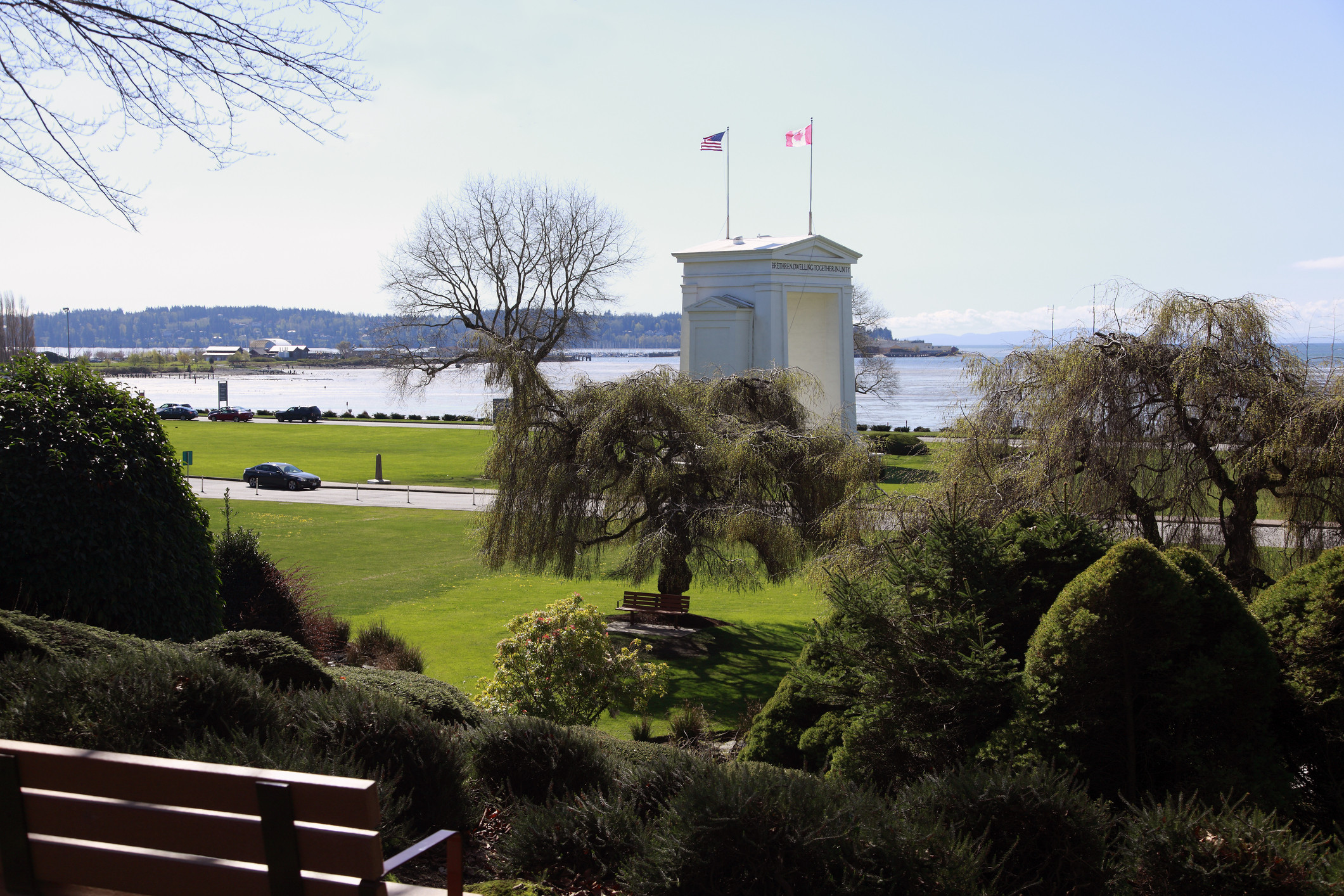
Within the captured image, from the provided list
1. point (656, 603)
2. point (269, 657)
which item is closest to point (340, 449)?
point (656, 603)

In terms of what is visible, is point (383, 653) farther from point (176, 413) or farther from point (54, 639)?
point (176, 413)

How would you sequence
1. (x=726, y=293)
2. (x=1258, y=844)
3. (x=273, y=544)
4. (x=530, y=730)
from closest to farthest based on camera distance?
(x=1258, y=844)
(x=530, y=730)
(x=273, y=544)
(x=726, y=293)

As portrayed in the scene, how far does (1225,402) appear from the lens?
14.7m

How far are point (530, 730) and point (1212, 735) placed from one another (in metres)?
4.20

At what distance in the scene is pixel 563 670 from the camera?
14.1 metres

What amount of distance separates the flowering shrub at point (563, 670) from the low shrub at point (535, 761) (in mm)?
7228

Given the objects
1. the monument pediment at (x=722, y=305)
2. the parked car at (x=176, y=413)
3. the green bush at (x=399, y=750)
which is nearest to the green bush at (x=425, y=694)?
the green bush at (x=399, y=750)

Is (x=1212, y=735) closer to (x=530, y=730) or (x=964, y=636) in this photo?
(x=964, y=636)

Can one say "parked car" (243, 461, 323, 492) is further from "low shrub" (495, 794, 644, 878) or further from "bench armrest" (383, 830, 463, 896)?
"bench armrest" (383, 830, 463, 896)

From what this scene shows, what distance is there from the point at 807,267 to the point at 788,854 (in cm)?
4635

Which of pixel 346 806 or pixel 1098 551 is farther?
pixel 1098 551

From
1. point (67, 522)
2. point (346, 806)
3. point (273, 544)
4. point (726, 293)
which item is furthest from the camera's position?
point (726, 293)

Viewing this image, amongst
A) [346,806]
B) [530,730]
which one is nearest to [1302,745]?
[530,730]

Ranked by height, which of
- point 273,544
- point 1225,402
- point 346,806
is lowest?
point 273,544
